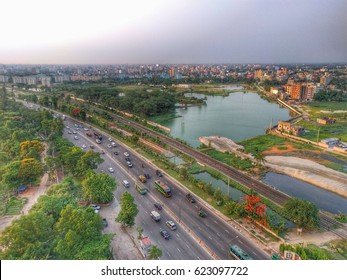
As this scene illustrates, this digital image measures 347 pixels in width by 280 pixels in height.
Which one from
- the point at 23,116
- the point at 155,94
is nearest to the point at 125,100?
the point at 155,94

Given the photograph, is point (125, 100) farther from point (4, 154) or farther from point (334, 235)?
point (334, 235)

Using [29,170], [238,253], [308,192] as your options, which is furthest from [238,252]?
[29,170]

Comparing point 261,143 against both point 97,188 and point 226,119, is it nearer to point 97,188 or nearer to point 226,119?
point 226,119

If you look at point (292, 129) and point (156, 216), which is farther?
point (292, 129)

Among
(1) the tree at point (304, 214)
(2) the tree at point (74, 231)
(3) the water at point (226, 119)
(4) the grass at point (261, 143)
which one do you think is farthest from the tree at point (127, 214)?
(3) the water at point (226, 119)

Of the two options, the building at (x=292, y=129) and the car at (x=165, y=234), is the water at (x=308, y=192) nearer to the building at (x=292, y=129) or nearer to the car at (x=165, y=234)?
the car at (x=165, y=234)

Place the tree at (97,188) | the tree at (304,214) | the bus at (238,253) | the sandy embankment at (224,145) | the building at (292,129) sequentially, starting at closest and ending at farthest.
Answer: the bus at (238,253) < the tree at (304,214) < the tree at (97,188) < the sandy embankment at (224,145) < the building at (292,129)

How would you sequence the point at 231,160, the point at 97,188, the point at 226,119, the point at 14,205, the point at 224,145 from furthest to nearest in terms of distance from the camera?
the point at 226,119
the point at 224,145
the point at 231,160
the point at 14,205
the point at 97,188
